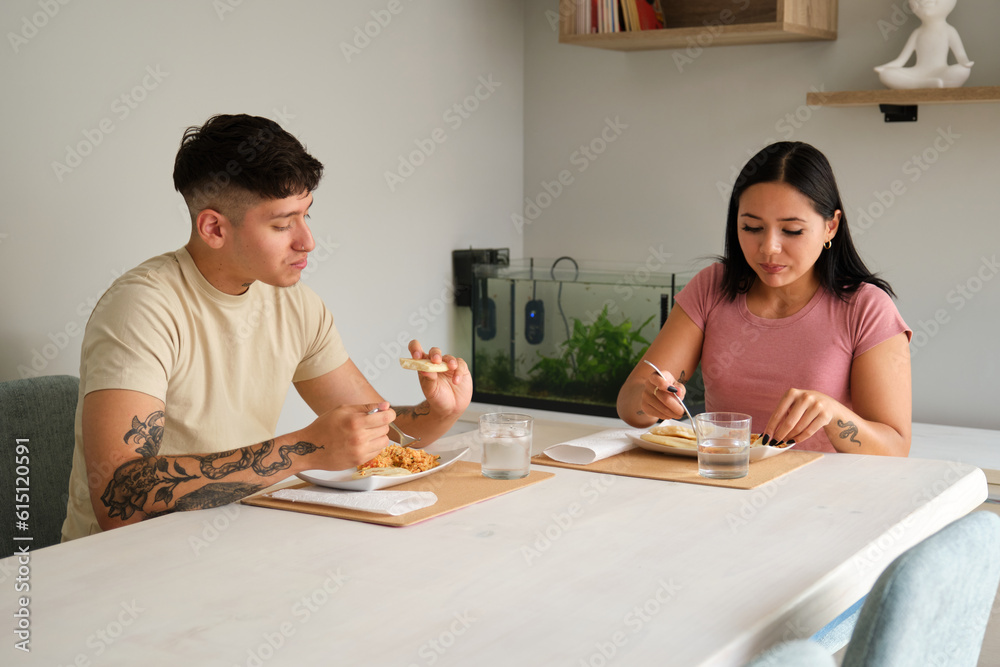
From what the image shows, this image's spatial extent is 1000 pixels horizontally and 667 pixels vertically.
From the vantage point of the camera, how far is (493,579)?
103 cm

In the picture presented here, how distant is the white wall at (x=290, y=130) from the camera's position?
2.03 metres

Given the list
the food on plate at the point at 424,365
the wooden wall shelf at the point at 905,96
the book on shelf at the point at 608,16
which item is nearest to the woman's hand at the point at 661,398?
the food on plate at the point at 424,365

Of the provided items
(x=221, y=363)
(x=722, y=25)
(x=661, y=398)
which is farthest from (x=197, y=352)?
(x=722, y=25)

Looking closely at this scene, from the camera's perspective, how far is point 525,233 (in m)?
3.58

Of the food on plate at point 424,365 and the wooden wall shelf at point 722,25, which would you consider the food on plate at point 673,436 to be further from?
the wooden wall shelf at point 722,25

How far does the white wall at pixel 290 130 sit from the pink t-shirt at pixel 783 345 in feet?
3.99

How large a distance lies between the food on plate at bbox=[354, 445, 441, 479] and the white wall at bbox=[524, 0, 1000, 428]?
1900mm

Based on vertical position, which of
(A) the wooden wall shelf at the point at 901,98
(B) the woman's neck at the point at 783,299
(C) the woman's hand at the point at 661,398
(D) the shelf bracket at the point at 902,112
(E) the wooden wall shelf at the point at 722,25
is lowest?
(C) the woman's hand at the point at 661,398

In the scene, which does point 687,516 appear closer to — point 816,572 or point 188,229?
point 816,572

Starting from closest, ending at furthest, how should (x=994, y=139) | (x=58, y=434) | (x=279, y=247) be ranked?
(x=279, y=247) → (x=58, y=434) → (x=994, y=139)

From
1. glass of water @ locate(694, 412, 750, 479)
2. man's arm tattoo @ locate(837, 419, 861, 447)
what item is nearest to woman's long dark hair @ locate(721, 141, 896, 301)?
man's arm tattoo @ locate(837, 419, 861, 447)

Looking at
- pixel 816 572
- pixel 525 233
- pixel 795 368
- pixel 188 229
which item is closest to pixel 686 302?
pixel 795 368

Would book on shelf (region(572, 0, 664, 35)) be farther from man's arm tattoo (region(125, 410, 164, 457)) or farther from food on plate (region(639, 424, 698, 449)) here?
man's arm tattoo (region(125, 410, 164, 457))

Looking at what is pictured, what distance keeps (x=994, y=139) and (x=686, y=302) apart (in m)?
1.26
